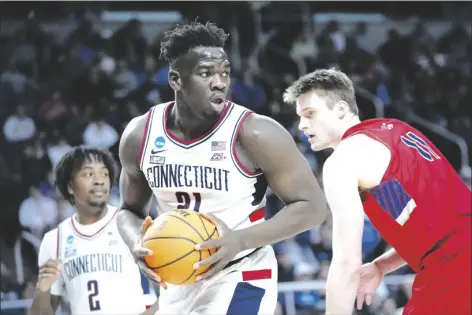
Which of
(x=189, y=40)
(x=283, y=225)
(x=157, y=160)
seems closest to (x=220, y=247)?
(x=283, y=225)

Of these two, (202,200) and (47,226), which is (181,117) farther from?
(47,226)

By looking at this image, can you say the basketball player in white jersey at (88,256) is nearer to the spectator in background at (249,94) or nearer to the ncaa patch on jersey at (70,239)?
the ncaa patch on jersey at (70,239)

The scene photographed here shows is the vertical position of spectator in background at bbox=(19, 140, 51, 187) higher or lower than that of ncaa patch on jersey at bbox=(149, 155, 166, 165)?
lower

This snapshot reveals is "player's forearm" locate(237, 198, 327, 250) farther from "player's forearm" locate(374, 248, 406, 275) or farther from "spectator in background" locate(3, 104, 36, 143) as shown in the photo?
"spectator in background" locate(3, 104, 36, 143)

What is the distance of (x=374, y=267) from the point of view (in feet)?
13.9

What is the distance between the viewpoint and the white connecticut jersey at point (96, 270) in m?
5.67

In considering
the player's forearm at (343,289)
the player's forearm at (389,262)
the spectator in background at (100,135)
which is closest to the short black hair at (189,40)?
the player's forearm at (389,262)

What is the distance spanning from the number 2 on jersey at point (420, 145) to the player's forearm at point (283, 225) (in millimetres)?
739

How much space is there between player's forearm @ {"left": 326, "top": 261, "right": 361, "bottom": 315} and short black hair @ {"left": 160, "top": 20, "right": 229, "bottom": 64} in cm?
161

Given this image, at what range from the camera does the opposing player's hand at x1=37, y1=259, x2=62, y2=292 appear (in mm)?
5594

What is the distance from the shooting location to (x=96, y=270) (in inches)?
226

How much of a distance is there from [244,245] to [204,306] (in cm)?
49

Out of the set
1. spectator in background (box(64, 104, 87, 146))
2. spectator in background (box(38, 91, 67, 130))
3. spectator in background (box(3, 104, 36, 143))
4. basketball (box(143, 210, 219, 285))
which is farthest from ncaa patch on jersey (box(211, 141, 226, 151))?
spectator in background (box(38, 91, 67, 130))

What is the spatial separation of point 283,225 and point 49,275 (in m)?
Result: 2.07
